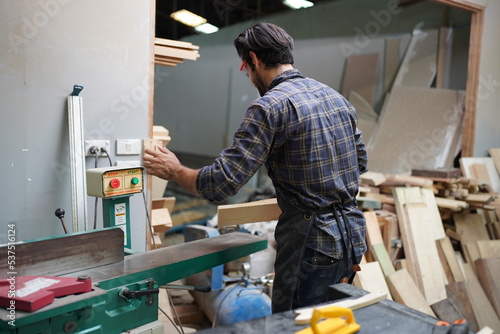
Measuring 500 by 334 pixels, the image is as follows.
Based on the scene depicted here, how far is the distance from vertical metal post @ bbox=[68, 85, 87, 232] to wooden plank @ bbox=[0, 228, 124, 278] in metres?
0.47

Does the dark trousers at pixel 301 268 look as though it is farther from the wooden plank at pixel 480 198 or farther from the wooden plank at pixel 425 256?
the wooden plank at pixel 480 198

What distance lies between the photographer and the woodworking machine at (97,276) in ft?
3.78

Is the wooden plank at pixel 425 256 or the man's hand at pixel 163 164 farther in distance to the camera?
the wooden plank at pixel 425 256

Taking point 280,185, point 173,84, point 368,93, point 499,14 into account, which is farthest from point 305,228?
point 173,84

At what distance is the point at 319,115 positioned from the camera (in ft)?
5.28

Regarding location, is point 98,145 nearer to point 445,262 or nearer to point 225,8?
point 445,262

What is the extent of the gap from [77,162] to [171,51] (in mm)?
811

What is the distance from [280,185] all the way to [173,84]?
6.93 metres

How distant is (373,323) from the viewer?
3.55ft

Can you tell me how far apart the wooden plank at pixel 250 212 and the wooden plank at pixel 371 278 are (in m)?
1.05

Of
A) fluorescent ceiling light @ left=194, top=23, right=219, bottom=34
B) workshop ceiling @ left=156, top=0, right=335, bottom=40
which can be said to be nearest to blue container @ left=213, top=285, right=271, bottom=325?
workshop ceiling @ left=156, top=0, right=335, bottom=40

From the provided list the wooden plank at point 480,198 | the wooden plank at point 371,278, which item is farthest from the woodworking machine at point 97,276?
the wooden plank at point 480,198

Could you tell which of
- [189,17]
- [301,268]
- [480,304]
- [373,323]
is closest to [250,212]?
[301,268]

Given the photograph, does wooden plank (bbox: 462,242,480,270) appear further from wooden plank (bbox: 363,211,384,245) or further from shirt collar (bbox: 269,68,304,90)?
shirt collar (bbox: 269,68,304,90)
